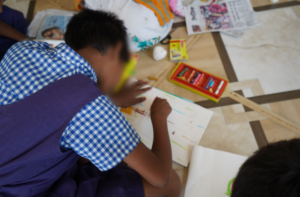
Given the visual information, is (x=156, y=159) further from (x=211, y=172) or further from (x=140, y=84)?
(x=140, y=84)

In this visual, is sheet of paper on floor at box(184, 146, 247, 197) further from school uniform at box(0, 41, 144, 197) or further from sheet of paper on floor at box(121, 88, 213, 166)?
school uniform at box(0, 41, 144, 197)

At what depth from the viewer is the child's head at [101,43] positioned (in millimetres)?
586

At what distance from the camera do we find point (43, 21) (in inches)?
44.4

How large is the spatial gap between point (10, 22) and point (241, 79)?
1.14m

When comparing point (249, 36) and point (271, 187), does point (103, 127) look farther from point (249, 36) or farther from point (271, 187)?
point (249, 36)

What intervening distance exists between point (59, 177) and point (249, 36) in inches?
37.7

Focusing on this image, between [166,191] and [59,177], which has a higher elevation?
[59,177]

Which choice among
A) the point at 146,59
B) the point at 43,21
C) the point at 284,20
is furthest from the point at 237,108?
the point at 43,21

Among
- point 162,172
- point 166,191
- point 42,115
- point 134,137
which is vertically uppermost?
point 42,115

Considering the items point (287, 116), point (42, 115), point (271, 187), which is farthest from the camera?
point (287, 116)

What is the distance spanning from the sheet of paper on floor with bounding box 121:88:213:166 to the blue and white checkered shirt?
23 centimetres

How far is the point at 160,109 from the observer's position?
0.71 meters

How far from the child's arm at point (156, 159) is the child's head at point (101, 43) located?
0.22m

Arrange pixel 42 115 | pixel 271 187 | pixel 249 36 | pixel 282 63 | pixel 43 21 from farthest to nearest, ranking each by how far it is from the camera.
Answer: pixel 43 21, pixel 249 36, pixel 282 63, pixel 42 115, pixel 271 187
